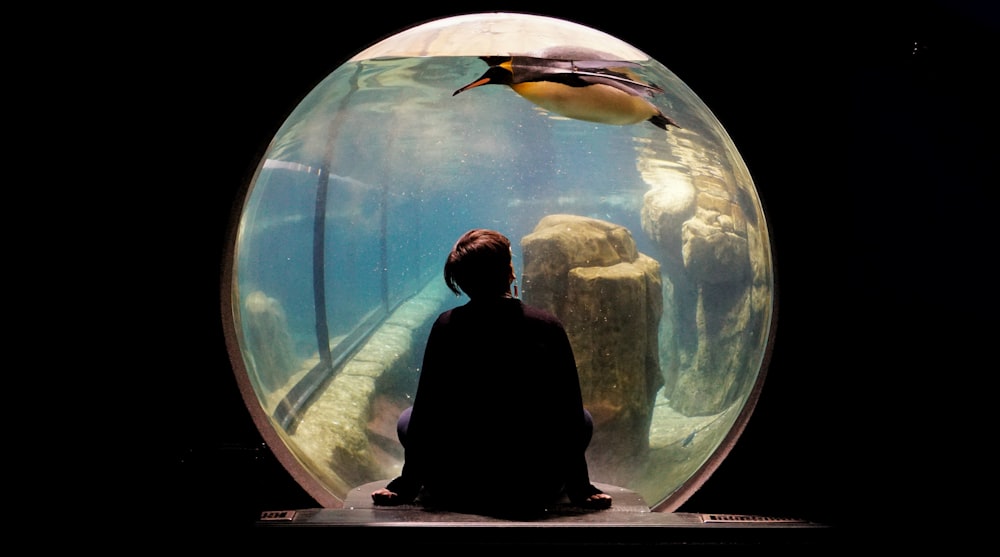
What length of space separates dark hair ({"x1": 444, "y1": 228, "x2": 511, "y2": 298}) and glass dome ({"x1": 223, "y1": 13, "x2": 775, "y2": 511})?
3.40ft

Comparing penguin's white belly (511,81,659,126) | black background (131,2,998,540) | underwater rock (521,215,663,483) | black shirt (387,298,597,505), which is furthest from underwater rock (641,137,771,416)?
black shirt (387,298,597,505)

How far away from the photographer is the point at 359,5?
5.76ft

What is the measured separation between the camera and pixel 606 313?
4242 millimetres

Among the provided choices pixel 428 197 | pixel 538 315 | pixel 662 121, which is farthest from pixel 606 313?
pixel 538 315

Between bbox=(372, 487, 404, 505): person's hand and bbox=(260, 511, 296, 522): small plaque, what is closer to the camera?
bbox=(260, 511, 296, 522): small plaque

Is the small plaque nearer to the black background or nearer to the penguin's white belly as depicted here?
the black background

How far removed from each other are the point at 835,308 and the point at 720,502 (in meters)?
0.63

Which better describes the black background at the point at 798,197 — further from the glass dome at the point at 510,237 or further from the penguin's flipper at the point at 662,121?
the penguin's flipper at the point at 662,121

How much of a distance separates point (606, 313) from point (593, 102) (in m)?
1.30

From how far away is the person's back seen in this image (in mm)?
1854

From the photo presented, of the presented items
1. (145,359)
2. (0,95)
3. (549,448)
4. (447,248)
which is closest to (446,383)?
(549,448)

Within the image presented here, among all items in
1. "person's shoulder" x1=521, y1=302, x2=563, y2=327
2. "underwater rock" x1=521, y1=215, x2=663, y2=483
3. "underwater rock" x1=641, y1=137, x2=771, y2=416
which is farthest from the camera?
"underwater rock" x1=521, y1=215, x2=663, y2=483

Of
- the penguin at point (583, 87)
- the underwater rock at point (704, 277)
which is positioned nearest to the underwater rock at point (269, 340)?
the penguin at point (583, 87)

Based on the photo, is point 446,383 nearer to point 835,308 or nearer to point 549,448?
point 549,448
